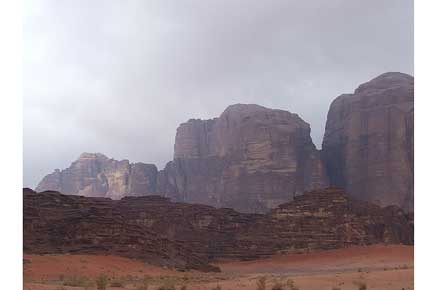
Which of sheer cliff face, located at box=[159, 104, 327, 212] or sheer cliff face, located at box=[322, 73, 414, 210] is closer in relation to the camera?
sheer cliff face, located at box=[322, 73, 414, 210]

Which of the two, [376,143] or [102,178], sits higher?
[376,143]

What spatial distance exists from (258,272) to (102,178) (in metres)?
75.1

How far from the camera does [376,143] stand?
74.4 meters

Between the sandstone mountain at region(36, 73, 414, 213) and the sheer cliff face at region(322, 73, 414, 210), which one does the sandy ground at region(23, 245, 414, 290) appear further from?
the sandstone mountain at region(36, 73, 414, 213)

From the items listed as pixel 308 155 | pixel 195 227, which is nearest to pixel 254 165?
pixel 308 155

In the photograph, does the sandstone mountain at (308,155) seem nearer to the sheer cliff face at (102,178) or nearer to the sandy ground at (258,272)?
the sheer cliff face at (102,178)

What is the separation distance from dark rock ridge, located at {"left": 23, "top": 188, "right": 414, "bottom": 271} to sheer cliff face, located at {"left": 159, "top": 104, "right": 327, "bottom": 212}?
1557 centimetres

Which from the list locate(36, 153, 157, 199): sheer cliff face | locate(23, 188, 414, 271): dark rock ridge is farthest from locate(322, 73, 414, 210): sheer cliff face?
locate(36, 153, 157, 199): sheer cliff face

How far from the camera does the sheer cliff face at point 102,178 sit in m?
97.5

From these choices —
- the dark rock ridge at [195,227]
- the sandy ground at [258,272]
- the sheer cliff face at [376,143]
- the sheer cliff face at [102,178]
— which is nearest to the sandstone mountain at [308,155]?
the sheer cliff face at [376,143]

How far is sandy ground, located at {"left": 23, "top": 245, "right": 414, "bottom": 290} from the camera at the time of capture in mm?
18062

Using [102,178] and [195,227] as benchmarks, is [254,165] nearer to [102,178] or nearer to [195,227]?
[195,227]

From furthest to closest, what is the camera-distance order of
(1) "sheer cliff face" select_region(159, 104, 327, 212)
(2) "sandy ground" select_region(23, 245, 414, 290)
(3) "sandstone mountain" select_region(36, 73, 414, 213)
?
(1) "sheer cliff face" select_region(159, 104, 327, 212) < (3) "sandstone mountain" select_region(36, 73, 414, 213) < (2) "sandy ground" select_region(23, 245, 414, 290)
